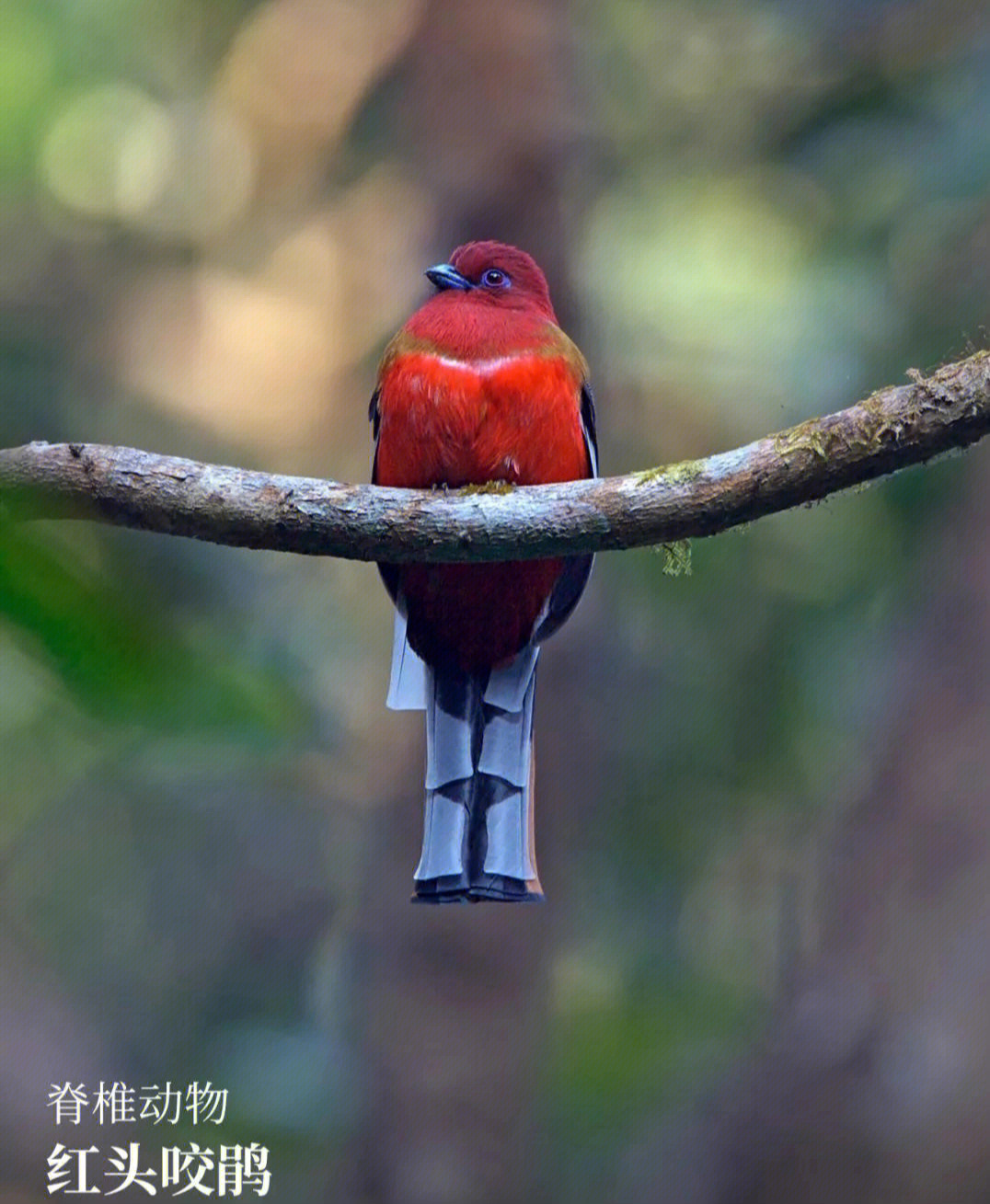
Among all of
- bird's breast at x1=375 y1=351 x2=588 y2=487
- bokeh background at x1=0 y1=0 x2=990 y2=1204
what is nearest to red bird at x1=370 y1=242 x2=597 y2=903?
bird's breast at x1=375 y1=351 x2=588 y2=487

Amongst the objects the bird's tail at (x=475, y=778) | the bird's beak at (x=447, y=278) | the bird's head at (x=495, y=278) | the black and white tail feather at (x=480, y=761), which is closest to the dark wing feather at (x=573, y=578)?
the black and white tail feather at (x=480, y=761)

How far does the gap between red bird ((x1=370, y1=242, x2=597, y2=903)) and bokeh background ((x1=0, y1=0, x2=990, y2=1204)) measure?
1.57m

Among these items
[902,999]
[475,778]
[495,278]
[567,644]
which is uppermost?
[567,644]

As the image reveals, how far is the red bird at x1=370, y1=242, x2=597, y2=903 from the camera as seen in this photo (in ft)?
10.8

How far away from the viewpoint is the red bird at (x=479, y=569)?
3301 millimetres

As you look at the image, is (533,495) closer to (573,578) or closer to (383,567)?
(573,578)

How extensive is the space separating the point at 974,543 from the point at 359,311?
8.86ft

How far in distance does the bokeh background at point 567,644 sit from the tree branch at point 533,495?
252 centimetres

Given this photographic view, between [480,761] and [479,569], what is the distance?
43 centimetres

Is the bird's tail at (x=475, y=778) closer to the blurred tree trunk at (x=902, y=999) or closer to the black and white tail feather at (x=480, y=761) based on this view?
the black and white tail feather at (x=480, y=761)

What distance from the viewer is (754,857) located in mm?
7020

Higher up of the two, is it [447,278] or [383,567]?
[447,278]

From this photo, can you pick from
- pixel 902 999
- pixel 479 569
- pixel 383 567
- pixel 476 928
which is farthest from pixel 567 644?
pixel 479 569

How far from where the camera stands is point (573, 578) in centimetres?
361
